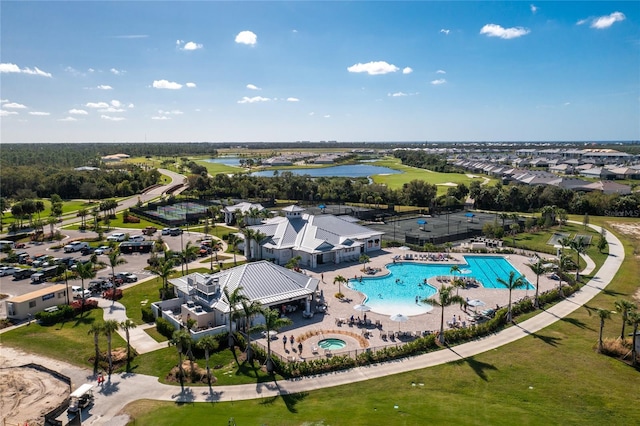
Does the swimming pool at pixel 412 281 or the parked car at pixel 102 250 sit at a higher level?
the parked car at pixel 102 250

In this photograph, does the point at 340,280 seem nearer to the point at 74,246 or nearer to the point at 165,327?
the point at 165,327

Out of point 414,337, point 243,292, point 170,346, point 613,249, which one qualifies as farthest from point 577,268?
point 170,346

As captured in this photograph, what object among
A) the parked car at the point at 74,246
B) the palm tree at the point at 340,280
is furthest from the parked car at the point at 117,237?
the palm tree at the point at 340,280

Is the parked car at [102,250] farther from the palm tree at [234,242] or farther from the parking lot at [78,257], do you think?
the palm tree at [234,242]

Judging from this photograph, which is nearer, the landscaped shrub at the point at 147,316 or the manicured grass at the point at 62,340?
the manicured grass at the point at 62,340

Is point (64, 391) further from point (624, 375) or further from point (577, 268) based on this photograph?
point (577, 268)

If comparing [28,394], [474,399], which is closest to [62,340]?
[28,394]

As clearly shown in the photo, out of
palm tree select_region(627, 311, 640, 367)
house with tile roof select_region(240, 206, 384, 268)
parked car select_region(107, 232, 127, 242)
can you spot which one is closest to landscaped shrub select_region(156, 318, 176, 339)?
house with tile roof select_region(240, 206, 384, 268)

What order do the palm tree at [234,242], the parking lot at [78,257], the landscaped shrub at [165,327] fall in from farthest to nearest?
the palm tree at [234,242], the parking lot at [78,257], the landscaped shrub at [165,327]
